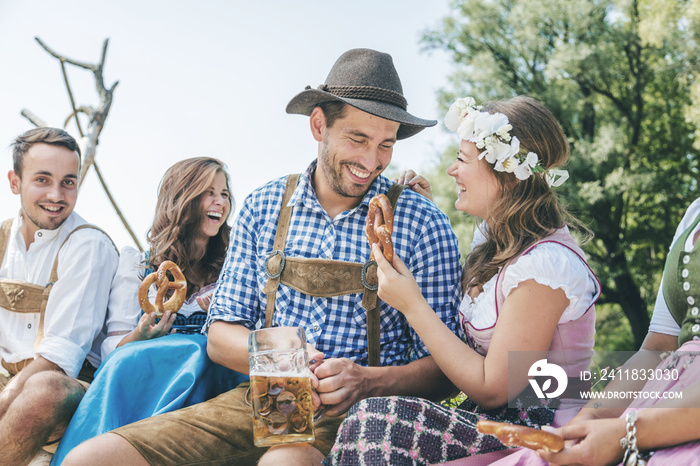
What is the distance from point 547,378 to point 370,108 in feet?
4.64

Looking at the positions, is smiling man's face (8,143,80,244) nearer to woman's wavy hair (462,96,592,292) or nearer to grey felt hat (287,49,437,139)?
grey felt hat (287,49,437,139)

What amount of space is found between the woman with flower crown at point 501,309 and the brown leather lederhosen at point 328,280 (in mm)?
364

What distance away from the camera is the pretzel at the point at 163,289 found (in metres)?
3.39

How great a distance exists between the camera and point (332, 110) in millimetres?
3170

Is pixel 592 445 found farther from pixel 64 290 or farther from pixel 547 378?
pixel 64 290

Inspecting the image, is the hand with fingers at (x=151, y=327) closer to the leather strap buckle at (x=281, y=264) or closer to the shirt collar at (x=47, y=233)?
the leather strap buckle at (x=281, y=264)

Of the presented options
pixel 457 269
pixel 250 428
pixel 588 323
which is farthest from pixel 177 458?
pixel 588 323

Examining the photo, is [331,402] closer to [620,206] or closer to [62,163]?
[62,163]

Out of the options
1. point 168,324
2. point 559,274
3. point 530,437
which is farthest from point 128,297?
point 530,437

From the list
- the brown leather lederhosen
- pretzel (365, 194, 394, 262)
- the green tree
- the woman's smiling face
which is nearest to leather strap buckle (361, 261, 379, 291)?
the brown leather lederhosen

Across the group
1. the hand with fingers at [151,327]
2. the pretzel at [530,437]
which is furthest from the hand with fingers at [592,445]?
the hand with fingers at [151,327]

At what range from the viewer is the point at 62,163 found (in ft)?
12.8

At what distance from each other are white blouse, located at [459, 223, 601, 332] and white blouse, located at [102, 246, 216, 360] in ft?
6.34

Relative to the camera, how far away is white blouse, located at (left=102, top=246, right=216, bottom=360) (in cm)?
364
